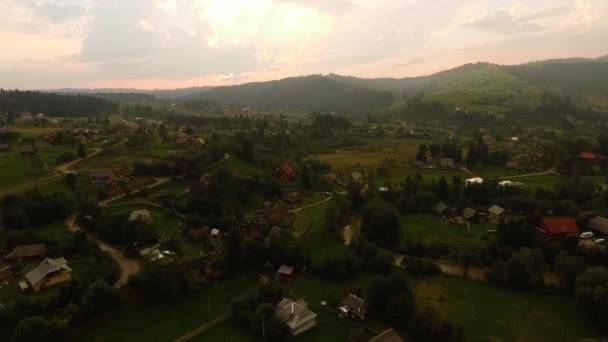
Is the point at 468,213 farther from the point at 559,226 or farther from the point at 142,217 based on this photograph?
the point at 142,217

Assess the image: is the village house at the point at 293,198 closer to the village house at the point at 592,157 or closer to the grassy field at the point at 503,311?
the grassy field at the point at 503,311

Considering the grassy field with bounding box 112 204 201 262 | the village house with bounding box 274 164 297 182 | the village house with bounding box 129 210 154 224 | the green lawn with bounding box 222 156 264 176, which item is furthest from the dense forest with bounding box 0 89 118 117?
the village house with bounding box 129 210 154 224

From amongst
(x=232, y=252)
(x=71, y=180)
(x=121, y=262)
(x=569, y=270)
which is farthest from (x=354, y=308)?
(x=71, y=180)

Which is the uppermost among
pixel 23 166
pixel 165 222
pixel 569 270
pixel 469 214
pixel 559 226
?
pixel 23 166

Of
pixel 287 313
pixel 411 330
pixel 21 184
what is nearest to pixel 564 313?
pixel 411 330

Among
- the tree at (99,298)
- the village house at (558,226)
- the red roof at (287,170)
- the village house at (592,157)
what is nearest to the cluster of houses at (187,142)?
the red roof at (287,170)

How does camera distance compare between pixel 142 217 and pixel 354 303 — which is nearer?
pixel 354 303
